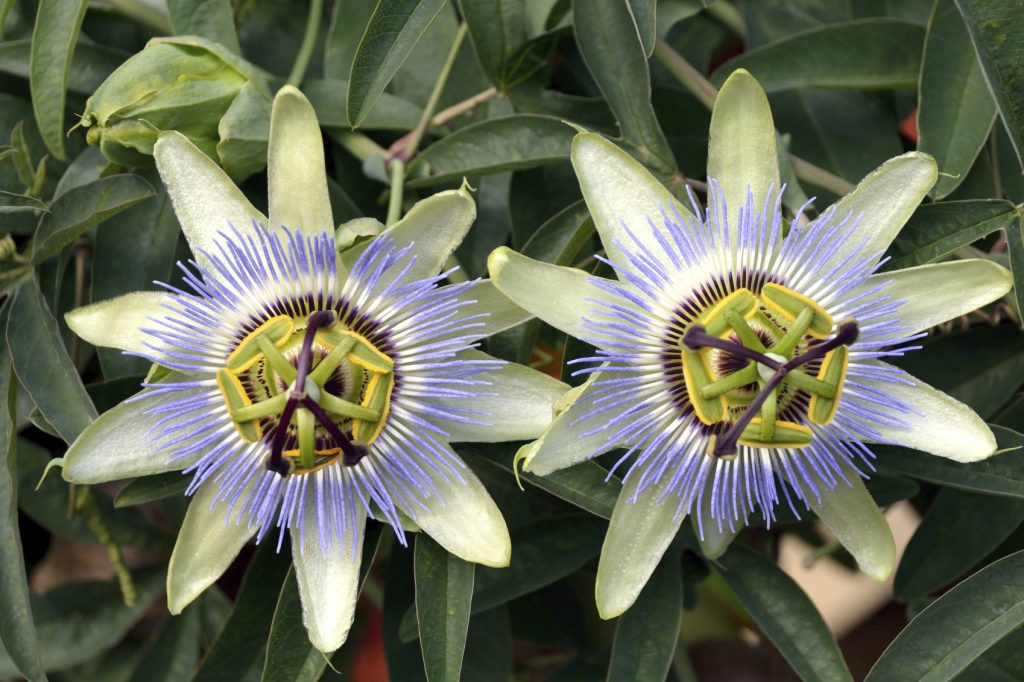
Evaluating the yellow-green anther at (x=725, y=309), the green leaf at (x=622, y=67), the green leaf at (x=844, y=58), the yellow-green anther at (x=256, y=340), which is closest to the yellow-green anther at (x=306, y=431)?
the yellow-green anther at (x=256, y=340)

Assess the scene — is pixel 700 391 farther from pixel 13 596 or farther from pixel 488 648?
pixel 13 596

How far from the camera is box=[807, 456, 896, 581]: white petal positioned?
1.24m

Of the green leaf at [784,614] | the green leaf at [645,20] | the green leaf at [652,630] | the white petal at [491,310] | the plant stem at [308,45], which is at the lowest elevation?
the green leaf at [652,630]

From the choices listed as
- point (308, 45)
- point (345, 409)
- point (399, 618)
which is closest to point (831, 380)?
point (345, 409)

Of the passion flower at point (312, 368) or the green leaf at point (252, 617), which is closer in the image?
the passion flower at point (312, 368)

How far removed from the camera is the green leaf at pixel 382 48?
4.03 feet

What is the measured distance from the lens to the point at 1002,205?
1.26m

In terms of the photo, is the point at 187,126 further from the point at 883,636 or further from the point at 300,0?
the point at 883,636

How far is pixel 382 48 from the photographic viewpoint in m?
1.24

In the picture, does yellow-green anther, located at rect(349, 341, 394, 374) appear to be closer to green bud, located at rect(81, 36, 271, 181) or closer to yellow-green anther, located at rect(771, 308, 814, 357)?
green bud, located at rect(81, 36, 271, 181)

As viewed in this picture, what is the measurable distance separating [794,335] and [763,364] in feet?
0.18

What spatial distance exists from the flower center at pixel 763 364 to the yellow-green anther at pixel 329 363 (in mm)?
378

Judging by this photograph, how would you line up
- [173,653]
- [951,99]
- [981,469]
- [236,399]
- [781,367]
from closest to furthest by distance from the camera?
[781,367] → [236,399] → [981,469] → [951,99] → [173,653]

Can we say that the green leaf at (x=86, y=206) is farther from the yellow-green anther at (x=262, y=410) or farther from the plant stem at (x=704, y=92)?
the plant stem at (x=704, y=92)
